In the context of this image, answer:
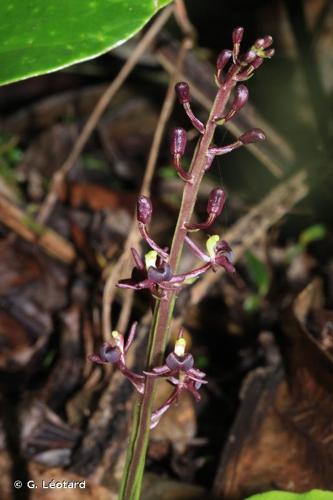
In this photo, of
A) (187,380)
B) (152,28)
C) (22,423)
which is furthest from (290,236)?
(187,380)

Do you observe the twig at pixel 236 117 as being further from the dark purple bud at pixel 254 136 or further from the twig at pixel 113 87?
the dark purple bud at pixel 254 136

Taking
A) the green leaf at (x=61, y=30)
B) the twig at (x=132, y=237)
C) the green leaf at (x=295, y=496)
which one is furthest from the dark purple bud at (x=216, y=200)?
the twig at (x=132, y=237)

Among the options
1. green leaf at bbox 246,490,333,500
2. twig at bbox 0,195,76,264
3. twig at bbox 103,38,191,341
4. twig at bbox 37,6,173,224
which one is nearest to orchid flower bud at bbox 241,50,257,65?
green leaf at bbox 246,490,333,500

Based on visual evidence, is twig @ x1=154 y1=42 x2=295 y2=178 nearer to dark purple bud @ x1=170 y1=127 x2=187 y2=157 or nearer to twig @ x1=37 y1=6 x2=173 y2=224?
twig @ x1=37 y1=6 x2=173 y2=224

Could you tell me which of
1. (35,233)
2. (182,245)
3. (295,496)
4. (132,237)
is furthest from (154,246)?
(35,233)

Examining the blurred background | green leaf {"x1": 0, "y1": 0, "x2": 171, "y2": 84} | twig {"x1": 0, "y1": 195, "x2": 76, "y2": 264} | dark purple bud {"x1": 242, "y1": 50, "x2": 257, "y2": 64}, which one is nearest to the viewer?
dark purple bud {"x1": 242, "y1": 50, "x2": 257, "y2": 64}

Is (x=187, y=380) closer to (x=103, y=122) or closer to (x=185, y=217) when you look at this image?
(x=185, y=217)
